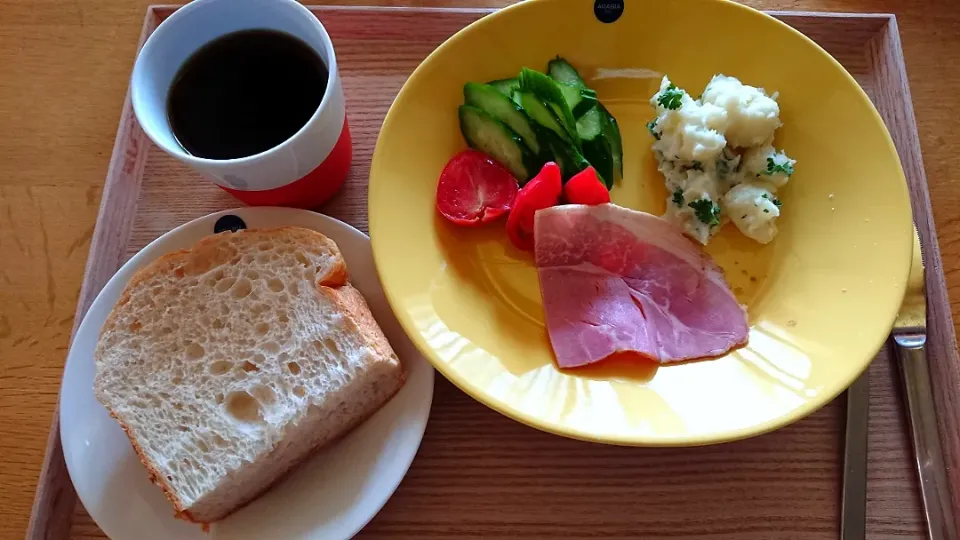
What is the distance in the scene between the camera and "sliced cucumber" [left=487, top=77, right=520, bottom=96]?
1.26 m

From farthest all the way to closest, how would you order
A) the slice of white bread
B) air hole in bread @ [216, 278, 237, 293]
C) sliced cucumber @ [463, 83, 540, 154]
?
sliced cucumber @ [463, 83, 540, 154] → air hole in bread @ [216, 278, 237, 293] → the slice of white bread

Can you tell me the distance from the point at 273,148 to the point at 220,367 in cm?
38

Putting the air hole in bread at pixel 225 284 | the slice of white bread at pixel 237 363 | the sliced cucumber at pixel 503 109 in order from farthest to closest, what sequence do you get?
1. the sliced cucumber at pixel 503 109
2. the air hole in bread at pixel 225 284
3. the slice of white bread at pixel 237 363

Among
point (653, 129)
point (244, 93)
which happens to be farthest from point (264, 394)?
point (653, 129)

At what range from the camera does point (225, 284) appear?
1.12 meters

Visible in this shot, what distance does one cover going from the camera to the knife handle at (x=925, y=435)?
1048mm

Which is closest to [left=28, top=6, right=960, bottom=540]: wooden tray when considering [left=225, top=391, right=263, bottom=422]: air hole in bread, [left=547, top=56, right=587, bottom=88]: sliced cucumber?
[left=225, top=391, right=263, bottom=422]: air hole in bread

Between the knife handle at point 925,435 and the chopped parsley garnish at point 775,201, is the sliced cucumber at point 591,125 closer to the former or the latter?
the chopped parsley garnish at point 775,201

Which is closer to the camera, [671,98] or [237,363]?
[237,363]

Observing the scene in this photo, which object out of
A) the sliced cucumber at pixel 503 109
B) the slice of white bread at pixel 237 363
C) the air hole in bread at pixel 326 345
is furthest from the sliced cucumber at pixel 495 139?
the air hole in bread at pixel 326 345

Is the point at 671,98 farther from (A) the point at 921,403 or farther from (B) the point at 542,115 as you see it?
(A) the point at 921,403

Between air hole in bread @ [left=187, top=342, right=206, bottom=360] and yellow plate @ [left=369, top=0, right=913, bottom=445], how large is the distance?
0.33 metres

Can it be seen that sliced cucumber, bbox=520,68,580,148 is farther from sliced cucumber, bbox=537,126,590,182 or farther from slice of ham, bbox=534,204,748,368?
slice of ham, bbox=534,204,748,368

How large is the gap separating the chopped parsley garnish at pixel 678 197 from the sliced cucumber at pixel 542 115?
231mm
